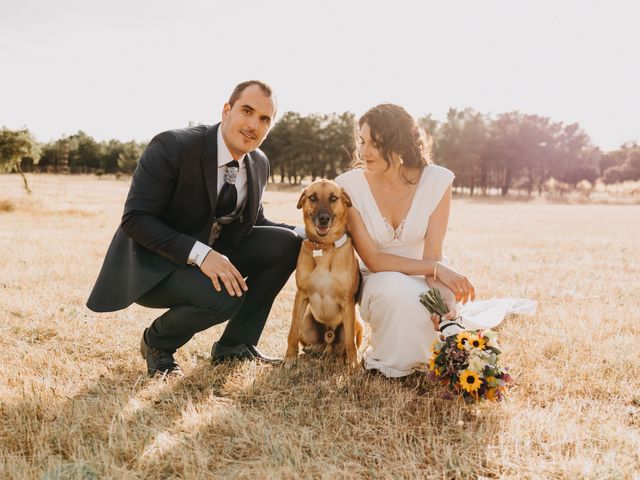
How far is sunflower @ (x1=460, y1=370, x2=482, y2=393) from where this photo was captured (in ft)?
9.35

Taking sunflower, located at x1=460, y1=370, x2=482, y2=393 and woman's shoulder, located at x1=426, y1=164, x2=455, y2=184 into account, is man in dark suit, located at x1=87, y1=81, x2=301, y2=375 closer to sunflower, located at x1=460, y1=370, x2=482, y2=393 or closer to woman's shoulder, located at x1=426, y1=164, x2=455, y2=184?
woman's shoulder, located at x1=426, y1=164, x2=455, y2=184

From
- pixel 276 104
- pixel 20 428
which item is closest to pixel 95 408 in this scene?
pixel 20 428

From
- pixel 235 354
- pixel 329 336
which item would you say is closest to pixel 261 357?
pixel 235 354

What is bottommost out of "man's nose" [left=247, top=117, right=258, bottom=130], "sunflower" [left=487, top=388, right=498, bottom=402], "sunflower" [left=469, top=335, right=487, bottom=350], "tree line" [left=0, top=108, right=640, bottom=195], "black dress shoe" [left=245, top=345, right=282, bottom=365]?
"black dress shoe" [left=245, top=345, right=282, bottom=365]

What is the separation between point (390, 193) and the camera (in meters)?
4.00

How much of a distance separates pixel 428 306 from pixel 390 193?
1.01 metres

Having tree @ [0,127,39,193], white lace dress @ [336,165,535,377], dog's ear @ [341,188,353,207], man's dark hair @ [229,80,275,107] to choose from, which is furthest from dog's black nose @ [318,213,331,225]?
tree @ [0,127,39,193]

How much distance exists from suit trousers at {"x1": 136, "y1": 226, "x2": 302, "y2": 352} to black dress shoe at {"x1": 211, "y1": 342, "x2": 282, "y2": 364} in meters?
0.08

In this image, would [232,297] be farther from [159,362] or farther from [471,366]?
[471,366]

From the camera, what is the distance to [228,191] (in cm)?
376

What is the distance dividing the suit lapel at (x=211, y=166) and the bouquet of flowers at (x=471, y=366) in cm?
178

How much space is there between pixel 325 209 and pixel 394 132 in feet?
2.48

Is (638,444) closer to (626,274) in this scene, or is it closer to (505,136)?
(626,274)

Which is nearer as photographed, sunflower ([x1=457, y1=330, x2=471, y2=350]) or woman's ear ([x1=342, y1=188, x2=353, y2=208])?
sunflower ([x1=457, y1=330, x2=471, y2=350])
